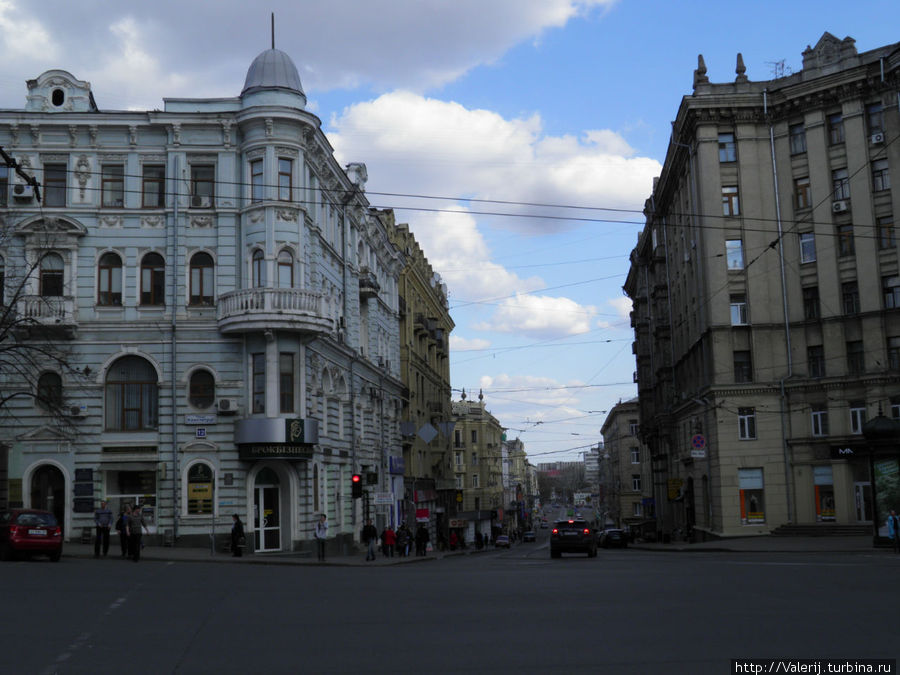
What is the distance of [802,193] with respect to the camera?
47438 mm

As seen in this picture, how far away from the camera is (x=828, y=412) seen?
4606cm

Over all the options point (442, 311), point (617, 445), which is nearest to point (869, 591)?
point (442, 311)

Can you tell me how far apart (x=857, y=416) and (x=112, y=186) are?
34745 millimetres

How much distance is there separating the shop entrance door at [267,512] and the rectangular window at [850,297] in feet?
92.0

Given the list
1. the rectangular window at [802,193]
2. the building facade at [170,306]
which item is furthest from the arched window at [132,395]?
the rectangular window at [802,193]

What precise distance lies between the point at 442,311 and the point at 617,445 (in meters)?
44.7

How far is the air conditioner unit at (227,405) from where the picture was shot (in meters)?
35.9

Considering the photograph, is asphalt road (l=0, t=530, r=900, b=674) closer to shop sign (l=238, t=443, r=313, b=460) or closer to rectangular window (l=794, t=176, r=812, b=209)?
shop sign (l=238, t=443, r=313, b=460)

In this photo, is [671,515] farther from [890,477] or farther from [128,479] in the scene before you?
[128,479]

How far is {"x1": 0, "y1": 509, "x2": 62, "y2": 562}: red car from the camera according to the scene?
2709 cm

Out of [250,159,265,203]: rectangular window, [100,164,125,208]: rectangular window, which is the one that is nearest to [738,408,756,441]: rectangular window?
[250,159,265,203]: rectangular window

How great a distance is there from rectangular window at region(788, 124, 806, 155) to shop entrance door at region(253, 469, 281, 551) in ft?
98.4

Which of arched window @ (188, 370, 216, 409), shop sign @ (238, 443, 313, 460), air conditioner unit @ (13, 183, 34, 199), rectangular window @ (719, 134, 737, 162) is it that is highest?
rectangular window @ (719, 134, 737, 162)

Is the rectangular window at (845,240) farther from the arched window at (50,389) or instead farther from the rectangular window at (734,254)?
the arched window at (50,389)
